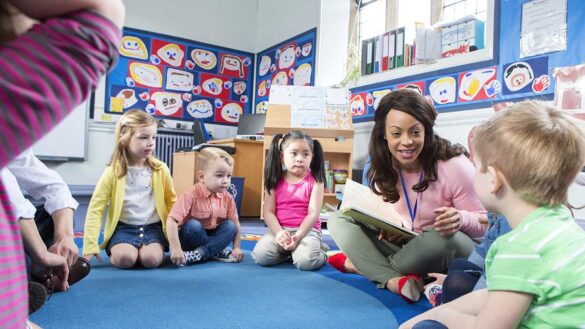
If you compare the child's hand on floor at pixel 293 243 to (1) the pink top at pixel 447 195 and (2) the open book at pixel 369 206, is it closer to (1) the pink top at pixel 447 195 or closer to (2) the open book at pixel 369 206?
(2) the open book at pixel 369 206

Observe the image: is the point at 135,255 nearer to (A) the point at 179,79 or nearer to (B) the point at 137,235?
(B) the point at 137,235

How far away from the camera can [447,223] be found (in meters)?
1.30

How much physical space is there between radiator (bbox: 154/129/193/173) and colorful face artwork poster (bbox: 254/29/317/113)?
832mm

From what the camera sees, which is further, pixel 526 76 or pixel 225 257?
pixel 526 76

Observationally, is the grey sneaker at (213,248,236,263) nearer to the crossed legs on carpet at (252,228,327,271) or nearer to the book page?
the crossed legs on carpet at (252,228,327,271)

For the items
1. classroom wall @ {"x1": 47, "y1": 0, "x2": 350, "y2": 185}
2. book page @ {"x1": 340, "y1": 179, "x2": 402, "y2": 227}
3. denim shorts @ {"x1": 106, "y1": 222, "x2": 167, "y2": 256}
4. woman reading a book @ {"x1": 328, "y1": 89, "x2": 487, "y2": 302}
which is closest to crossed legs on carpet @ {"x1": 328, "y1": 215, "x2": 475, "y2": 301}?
woman reading a book @ {"x1": 328, "y1": 89, "x2": 487, "y2": 302}

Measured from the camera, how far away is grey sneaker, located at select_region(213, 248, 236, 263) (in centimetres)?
187

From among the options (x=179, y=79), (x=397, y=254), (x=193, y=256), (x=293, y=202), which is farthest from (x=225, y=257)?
(x=179, y=79)

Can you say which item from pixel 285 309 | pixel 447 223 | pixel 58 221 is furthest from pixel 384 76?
pixel 58 221

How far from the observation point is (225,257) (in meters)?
1.91

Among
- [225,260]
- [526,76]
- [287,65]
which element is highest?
[287,65]

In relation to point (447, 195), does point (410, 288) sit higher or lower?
lower

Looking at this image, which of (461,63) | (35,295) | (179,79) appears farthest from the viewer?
(179,79)

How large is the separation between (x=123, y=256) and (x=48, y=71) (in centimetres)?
148
